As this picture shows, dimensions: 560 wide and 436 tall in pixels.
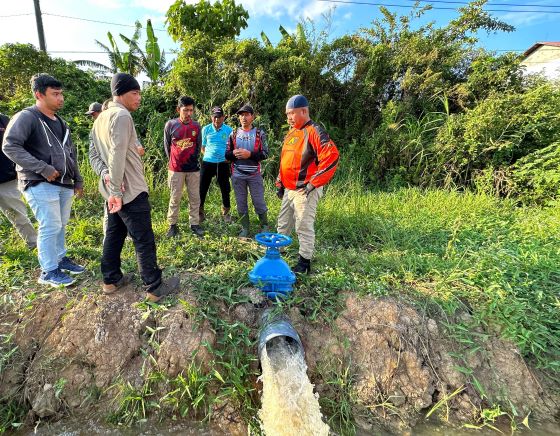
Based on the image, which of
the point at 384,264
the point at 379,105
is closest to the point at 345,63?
the point at 379,105

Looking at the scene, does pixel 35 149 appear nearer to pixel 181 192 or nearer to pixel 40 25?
pixel 181 192

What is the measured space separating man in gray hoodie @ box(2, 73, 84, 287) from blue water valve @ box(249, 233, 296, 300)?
1.81 m

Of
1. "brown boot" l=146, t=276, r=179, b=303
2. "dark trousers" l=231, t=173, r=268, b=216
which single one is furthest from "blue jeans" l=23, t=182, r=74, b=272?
"dark trousers" l=231, t=173, r=268, b=216

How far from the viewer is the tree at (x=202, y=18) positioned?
9.59 m

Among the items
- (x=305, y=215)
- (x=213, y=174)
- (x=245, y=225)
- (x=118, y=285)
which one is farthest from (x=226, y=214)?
(x=118, y=285)

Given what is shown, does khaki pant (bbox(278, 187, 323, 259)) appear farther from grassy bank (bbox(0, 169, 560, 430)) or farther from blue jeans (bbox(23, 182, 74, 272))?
blue jeans (bbox(23, 182, 74, 272))

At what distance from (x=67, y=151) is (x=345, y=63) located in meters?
6.93

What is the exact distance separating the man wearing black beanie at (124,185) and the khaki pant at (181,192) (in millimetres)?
1288

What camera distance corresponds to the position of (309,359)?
2.75 metres

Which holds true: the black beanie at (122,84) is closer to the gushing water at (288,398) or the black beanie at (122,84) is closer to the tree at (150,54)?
the gushing water at (288,398)

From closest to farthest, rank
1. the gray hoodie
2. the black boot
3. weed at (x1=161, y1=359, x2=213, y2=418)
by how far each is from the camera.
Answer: weed at (x1=161, y1=359, x2=213, y2=418) → the gray hoodie → the black boot

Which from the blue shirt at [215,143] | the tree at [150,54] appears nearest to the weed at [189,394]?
the blue shirt at [215,143]

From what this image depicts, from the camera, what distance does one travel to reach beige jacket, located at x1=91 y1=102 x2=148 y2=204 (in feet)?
7.65

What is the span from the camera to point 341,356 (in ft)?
9.03
